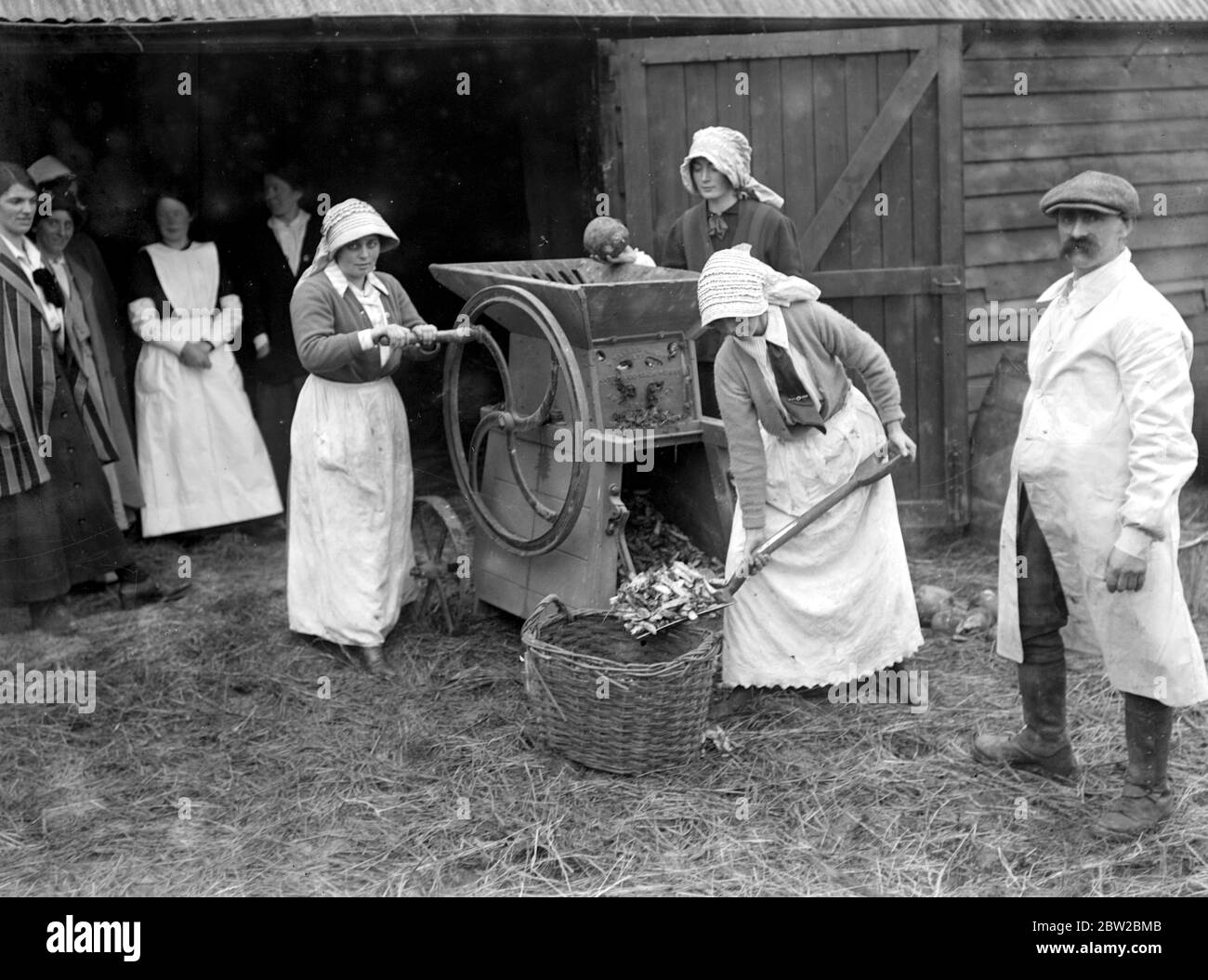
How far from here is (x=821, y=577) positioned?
4848mm

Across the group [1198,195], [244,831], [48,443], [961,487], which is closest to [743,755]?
[244,831]

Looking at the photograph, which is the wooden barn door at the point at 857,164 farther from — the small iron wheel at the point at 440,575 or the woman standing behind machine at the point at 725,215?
the small iron wheel at the point at 440,575

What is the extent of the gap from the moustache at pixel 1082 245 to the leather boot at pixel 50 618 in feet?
15.7

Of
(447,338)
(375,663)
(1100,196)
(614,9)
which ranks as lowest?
(375,663)

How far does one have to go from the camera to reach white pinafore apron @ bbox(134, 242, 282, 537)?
7.25 m

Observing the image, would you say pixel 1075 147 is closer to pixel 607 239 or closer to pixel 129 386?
pixel 607 239

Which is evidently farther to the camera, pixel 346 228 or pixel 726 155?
pixel 726 155

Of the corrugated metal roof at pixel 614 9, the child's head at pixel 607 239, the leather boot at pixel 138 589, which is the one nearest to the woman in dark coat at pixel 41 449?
the leather boot at pixel 138 589

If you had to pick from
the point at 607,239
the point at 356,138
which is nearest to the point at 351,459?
the point at 607,239

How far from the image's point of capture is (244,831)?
14.2 feet

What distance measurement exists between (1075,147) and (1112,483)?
4.65m

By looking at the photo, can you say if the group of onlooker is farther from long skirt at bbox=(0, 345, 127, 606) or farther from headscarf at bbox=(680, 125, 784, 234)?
headscarf at bbox=(680, 125, 784, 234)

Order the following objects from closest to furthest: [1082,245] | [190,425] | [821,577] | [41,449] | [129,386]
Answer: [1082,245]
[821,577]
[41,449]
[190,425]
[129,386]

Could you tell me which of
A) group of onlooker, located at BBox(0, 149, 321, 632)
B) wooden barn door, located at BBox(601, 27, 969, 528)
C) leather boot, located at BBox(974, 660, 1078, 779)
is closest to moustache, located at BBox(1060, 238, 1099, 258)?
leather boot, located at BBox(974, 660, 1078, 779)
